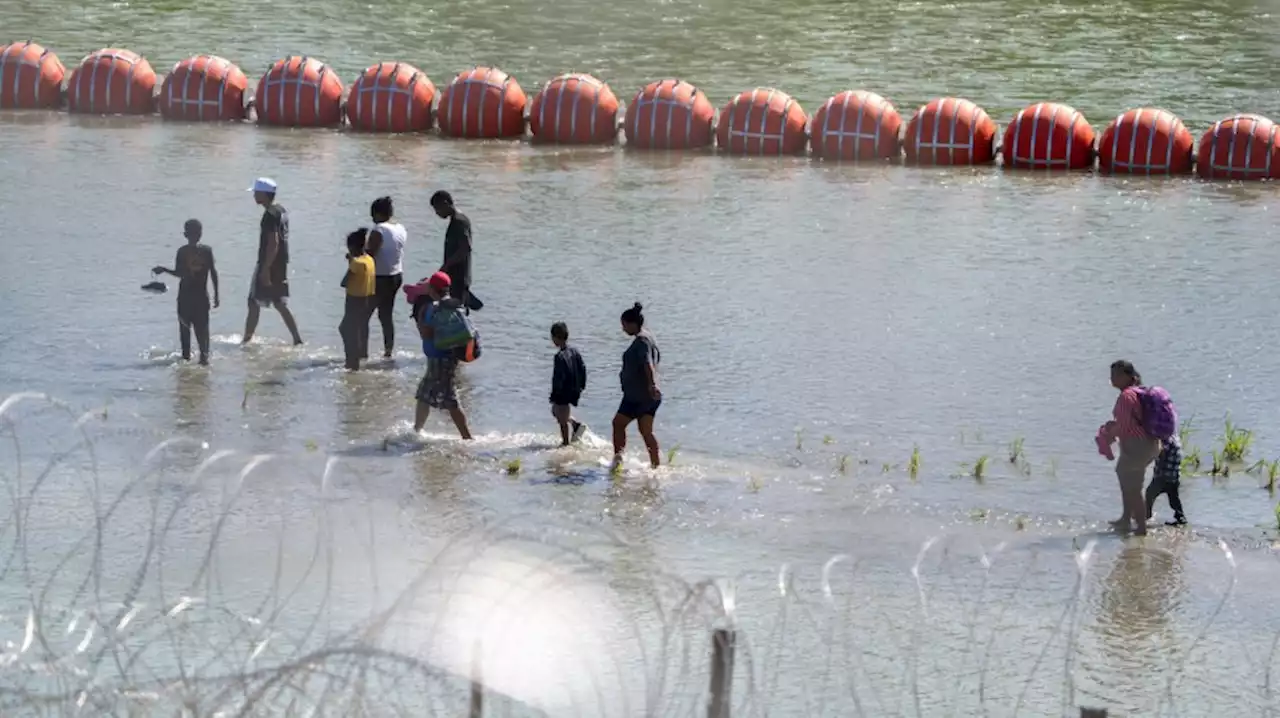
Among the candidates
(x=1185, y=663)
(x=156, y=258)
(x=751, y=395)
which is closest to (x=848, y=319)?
(x=751, y=395)

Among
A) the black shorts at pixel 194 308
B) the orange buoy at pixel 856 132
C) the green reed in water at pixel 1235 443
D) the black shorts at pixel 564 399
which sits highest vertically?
the orange buoy at pixel 856 132

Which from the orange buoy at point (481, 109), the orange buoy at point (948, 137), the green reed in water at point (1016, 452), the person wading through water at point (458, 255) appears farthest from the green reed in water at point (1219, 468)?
Result: the orange buoy at point (481, 109)

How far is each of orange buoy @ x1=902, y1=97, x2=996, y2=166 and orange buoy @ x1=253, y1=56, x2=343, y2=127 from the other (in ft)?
27.9

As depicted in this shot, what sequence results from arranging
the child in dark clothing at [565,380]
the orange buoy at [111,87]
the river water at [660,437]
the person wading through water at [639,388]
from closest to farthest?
the river water at [660,437] → the person wading through water at [639,388] → the child in dark clothing at [565,380] → the orange buoy at [111,87]

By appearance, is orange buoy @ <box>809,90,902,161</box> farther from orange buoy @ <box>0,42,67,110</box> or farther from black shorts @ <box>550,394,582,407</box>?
black shorts @ <box>550,394,582,407</box>

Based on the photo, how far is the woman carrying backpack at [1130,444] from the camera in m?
13.8

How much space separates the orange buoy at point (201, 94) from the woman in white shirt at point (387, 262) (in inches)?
523

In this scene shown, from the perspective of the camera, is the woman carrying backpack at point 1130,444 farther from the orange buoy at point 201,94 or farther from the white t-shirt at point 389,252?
the orange buoy at point 201,94

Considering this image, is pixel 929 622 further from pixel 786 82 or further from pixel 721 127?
pixel 786 82

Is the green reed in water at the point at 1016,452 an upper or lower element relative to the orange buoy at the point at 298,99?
lower

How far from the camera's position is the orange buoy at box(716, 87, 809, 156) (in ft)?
95.0

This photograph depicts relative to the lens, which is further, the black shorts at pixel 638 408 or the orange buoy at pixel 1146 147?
the orange buoy at pixel 1146 147

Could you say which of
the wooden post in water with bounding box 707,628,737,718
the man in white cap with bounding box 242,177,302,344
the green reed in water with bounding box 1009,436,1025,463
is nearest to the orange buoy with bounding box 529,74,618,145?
the man in white cap with bounding box 242,177,302,344

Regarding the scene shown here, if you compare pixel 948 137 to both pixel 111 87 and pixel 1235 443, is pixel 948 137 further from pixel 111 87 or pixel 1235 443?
pixel 1235 443
